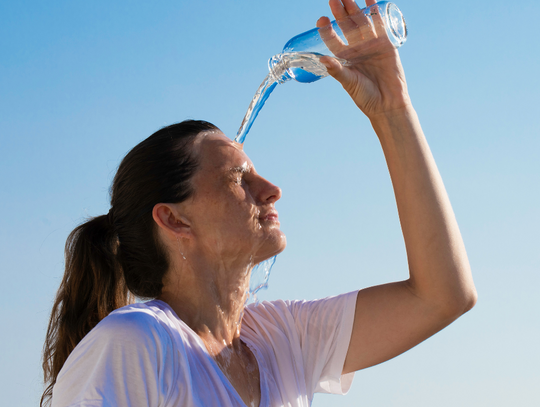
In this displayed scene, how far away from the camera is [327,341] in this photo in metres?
2.50

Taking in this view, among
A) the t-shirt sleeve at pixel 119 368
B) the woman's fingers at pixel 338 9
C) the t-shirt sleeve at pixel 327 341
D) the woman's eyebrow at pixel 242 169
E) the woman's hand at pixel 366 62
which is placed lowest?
the t-shirt sleeve at pixel 327 341

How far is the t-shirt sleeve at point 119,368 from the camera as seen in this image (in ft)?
5.49

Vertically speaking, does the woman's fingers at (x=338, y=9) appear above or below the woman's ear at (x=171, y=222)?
above

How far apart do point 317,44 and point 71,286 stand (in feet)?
5.42

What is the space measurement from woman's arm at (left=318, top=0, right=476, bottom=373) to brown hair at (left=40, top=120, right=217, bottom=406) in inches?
32.7

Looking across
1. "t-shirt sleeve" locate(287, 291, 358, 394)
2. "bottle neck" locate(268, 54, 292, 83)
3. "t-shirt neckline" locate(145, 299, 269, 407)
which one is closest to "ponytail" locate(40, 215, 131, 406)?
"t-shirt neckline" locate(145, 299, 269, 407)

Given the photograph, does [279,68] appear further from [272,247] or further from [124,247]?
[124,247]

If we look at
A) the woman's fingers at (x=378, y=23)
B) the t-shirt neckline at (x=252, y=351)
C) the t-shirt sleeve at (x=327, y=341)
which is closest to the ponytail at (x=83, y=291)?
the t-shirt neckline at (x=252, y=351)

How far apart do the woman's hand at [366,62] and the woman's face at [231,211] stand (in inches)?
23.7

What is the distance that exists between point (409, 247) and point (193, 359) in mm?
1045

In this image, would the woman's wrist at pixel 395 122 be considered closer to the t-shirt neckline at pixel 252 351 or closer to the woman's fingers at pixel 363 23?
the woman's fingers at pixel 363 23

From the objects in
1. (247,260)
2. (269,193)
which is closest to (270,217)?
(269,193)

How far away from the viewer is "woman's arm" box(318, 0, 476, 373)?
2322 mm

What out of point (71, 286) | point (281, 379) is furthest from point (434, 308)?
point (71, 286)
